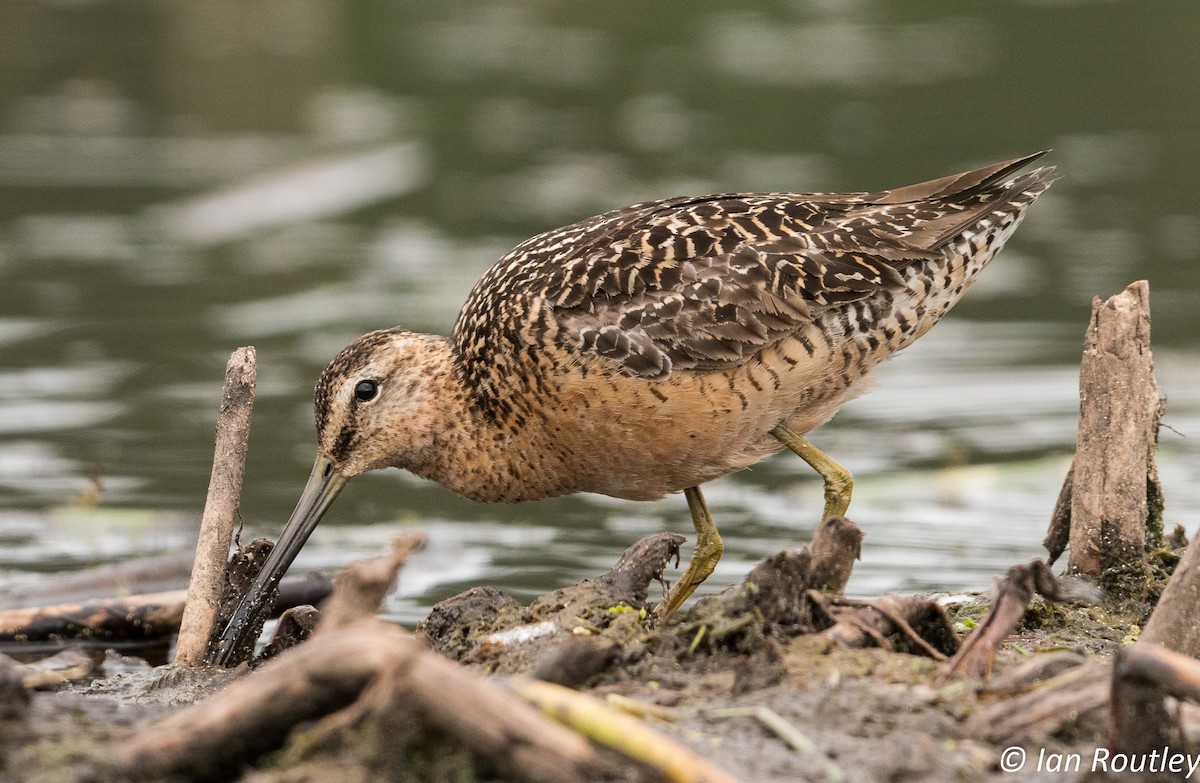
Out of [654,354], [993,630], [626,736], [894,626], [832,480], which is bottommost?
[832,480]

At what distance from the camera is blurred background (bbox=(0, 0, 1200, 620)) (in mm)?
8492

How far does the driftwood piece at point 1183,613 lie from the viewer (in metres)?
4.42

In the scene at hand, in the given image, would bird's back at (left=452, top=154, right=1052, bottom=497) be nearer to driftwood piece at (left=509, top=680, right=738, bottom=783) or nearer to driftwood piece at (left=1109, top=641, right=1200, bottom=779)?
driftwood piece at (left=509, top=680, right=738, bottom=783)

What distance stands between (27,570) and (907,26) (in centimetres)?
1554

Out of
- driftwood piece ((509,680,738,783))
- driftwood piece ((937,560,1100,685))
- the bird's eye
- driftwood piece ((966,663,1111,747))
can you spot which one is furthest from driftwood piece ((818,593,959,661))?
the bird's eye

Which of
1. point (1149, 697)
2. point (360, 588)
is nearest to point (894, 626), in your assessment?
point (1149, 697)

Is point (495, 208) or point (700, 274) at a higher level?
point (700, 274)

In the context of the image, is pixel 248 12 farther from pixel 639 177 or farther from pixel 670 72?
pixel 639 177

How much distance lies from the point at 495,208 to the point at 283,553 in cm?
876

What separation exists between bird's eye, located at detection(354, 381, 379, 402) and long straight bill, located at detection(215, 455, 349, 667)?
278 mm

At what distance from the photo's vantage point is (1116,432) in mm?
5691

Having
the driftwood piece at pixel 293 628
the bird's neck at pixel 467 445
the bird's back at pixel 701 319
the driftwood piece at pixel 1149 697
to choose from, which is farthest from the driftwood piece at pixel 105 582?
the driftwood piece at pixel 1149 697

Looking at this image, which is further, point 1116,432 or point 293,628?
point 1116,432

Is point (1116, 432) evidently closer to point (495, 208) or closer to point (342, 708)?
point (342, 708)
